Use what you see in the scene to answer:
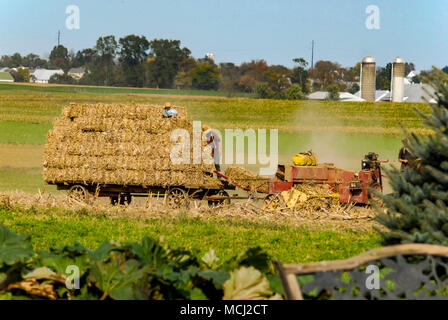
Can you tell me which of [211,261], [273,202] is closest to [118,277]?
[211,261]

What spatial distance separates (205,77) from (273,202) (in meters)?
64.8

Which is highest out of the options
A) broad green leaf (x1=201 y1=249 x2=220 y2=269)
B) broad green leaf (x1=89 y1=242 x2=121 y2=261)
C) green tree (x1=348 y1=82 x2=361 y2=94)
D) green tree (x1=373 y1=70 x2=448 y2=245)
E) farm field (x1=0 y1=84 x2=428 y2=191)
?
green tree (x1=373 y1=70 x2=448 y2=245)

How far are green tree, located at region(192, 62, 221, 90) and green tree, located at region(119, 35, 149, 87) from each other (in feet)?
18.6

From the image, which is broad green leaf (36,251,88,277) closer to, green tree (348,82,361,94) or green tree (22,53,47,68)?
green tree (348,82,361,94)

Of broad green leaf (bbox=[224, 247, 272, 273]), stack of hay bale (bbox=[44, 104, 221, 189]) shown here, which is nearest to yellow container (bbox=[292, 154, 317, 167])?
stack of hay bale (bbox=[44, 104, 221, 189])

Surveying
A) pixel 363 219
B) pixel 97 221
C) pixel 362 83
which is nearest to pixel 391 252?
pixel 97 221

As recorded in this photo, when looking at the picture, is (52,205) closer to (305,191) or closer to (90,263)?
(305,191)

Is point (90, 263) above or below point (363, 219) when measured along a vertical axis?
above

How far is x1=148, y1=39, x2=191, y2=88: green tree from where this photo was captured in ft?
266

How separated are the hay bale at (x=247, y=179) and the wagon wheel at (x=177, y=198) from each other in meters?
1.26

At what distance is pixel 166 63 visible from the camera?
8144cm

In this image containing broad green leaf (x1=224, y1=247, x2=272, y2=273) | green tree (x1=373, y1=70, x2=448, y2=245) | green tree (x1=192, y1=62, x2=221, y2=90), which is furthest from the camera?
green tree (x1=192, y1=62, x2=221, y2=90)

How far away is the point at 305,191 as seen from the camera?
55.1ft
